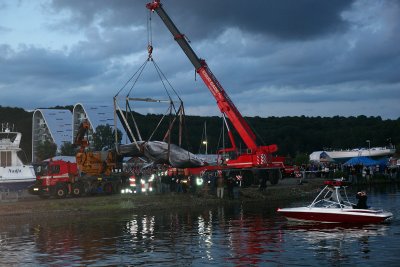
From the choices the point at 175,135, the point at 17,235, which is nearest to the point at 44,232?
the point at 17,235

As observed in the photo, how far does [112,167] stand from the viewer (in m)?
46.8

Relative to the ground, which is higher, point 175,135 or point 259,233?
point 175,135

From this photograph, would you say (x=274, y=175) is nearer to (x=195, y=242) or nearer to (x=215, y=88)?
(x=215, y=88)

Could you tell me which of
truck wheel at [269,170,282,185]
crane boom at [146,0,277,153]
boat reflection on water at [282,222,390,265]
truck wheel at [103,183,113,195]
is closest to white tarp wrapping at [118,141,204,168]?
truck wheel at [103,183,113,195]

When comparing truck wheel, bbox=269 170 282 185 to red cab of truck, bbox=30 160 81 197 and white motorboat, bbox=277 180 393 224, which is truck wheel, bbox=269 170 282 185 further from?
white motorboat, bbox=277 180 393 224

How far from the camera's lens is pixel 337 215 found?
26.5 metres

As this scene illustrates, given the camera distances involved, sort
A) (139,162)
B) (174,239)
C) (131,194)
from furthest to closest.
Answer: (139,162)
(131,194)
(174,239)

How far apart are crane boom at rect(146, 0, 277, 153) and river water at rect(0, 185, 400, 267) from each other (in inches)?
656

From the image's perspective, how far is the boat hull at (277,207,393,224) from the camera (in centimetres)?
2583

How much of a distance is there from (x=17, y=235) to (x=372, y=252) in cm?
1459

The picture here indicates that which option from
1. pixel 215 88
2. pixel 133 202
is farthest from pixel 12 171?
pixel 215 88

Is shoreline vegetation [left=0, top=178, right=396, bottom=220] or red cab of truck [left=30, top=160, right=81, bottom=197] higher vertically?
red cab of truck [left=30, top=160, right=81, bottom=197]

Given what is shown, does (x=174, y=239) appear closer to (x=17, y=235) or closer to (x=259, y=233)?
(x=259, y=233)

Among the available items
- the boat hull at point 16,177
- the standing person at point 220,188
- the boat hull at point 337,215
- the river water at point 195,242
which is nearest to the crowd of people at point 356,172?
the standing person at point 220,188
